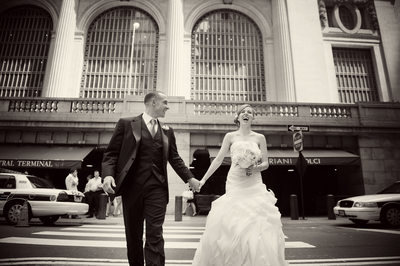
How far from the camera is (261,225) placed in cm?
299

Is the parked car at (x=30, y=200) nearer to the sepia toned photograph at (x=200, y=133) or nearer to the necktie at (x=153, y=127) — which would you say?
the sepia toned photograph at (x=200, y=133)

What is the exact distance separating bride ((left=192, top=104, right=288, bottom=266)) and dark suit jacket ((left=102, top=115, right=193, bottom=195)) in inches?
24.7

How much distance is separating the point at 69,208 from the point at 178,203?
3.89 m

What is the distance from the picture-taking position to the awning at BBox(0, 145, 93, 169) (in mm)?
13039

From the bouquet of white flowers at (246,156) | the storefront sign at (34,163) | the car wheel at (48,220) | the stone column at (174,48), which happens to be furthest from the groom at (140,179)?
the stone column at (174,48)

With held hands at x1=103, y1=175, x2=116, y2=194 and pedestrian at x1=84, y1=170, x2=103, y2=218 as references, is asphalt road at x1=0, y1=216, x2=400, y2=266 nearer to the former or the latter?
held hands at x1=103, y1=175, x2=116, y2=194

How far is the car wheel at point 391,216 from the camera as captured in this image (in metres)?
8.89

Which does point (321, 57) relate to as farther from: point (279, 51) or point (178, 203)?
point (178, 203)

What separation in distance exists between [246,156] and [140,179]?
1.38 meters

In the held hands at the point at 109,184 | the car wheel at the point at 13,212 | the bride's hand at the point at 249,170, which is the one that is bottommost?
the car wheel at the point at 13,212

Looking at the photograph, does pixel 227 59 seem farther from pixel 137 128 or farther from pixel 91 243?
pixel 137 128

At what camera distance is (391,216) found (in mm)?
8945

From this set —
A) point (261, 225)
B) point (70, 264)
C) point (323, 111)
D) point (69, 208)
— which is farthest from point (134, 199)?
point (323, 111)

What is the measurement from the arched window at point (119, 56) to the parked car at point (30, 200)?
37.0 ft
